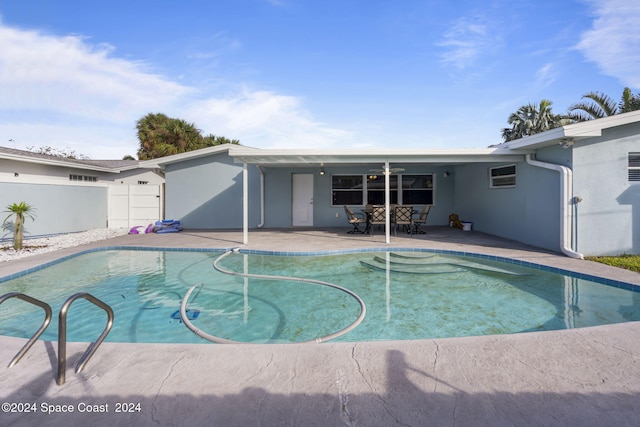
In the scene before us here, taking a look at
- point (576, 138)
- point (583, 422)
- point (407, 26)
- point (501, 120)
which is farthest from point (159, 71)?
point (501, 120)

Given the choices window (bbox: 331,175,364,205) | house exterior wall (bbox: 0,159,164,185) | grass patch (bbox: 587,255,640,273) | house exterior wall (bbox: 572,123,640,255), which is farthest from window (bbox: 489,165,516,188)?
house exterior wall (bbox: 0,159,164,185)

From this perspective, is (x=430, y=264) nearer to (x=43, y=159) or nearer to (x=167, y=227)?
(x=167, y=227)

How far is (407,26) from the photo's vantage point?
9602mm

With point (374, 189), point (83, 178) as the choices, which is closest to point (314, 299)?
point (374, 189)

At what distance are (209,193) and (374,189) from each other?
20.4 feet

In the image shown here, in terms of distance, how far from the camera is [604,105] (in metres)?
12.9

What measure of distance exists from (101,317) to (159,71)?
982 centimetres

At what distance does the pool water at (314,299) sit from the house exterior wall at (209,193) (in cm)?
478

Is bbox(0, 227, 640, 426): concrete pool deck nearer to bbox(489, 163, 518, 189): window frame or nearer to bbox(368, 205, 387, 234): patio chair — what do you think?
bbox(489, 163, 518, 189): window frame

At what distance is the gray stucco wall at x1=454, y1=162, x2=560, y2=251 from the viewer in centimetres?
685

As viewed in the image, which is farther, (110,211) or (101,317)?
(110,211)

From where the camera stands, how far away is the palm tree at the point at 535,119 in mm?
19438

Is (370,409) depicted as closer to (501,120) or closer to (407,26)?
(407,26)

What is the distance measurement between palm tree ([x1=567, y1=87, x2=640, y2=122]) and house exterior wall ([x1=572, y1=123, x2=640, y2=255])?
29.3ft
